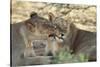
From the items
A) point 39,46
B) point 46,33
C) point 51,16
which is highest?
point 51,16

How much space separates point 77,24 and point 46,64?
459mm

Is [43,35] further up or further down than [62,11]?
further down

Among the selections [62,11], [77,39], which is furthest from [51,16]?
[77,39]

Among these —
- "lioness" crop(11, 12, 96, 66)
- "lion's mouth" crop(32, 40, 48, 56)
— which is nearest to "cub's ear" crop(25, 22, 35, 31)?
"lioness" crop(11, 12, 96, 66)

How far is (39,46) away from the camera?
1.54m

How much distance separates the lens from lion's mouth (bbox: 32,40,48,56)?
152 centimetres

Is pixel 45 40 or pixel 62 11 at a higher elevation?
pixel 62 11

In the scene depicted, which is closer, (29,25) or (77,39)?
(29,25)

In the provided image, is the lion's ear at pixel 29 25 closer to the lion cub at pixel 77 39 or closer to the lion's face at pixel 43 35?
the lion's face at pixel 43 35

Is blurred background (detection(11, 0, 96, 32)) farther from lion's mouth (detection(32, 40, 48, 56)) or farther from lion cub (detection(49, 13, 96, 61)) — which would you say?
lion's mouth (detection(32, 40, 48, 56))

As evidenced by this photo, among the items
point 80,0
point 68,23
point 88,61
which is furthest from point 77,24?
point 88,61

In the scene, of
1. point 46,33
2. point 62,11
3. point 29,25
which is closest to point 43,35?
point 46,33

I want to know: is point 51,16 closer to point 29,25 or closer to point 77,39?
point 29,25

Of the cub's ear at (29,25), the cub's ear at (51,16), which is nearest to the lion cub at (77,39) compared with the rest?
Answer: the cub's ear at (51,16)
